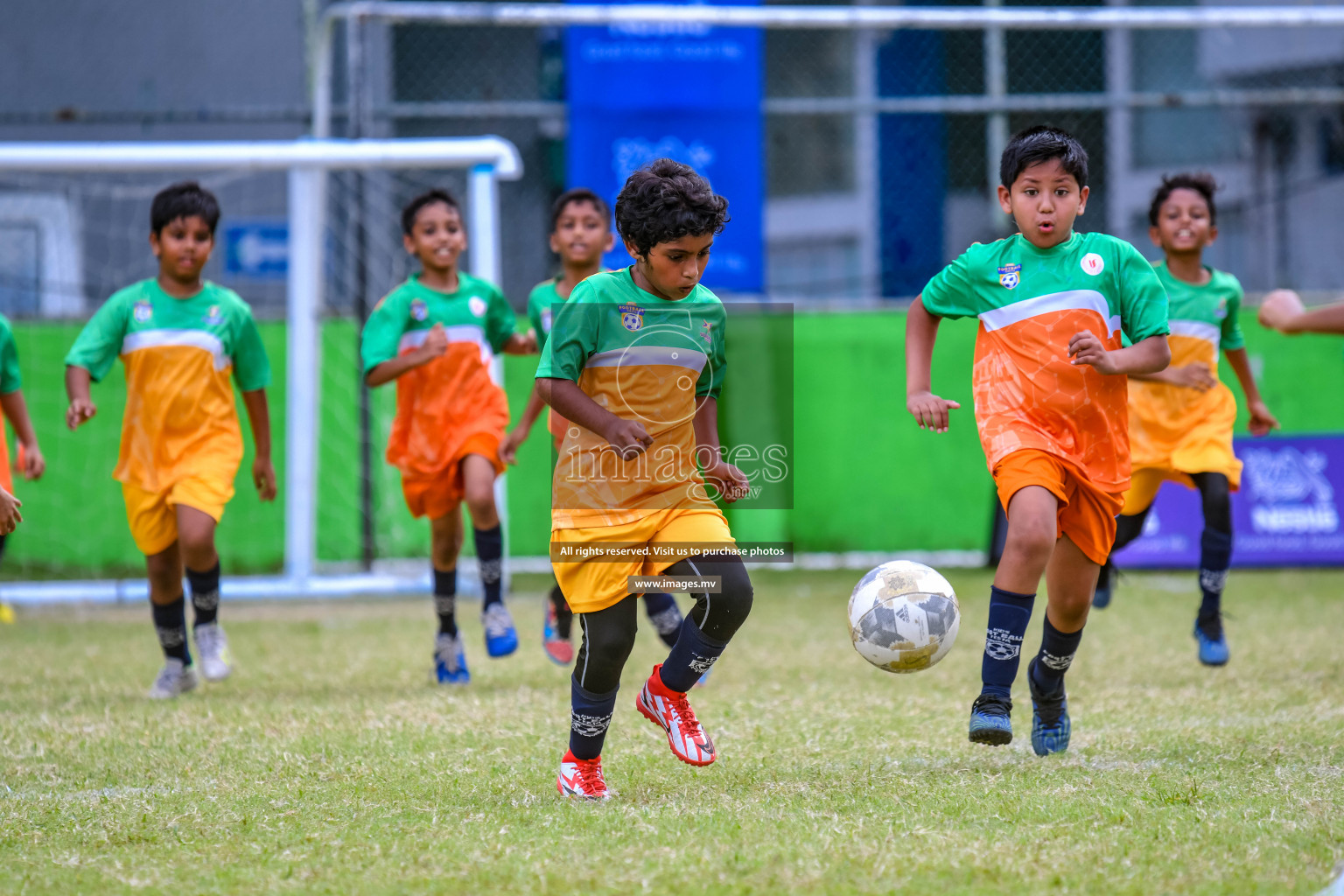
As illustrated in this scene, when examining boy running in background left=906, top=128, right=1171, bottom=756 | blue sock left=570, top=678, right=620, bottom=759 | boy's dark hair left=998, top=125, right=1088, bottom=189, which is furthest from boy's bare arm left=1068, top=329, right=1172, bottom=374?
blue sock left=570, top=678, right=620, bottom=759

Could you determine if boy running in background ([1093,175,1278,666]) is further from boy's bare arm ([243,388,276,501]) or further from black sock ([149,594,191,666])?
black sock ([149,594,191,666])

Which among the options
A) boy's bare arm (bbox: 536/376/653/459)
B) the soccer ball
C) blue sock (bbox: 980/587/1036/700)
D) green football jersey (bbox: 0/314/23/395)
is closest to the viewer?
boy's bare arm (bbox: 536/376/653/459)

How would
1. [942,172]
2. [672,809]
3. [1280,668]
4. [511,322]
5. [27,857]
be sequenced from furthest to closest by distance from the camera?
[942,172] < [511,322] < [1280,668] < [672,809] < [27,857]

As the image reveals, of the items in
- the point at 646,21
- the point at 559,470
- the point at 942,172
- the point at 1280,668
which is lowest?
the point at 1280,668

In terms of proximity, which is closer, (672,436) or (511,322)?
(672,436)

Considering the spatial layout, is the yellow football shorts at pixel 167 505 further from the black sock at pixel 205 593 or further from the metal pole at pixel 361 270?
the metal pole at pixel 361 270

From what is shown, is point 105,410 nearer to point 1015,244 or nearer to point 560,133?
point 560,133

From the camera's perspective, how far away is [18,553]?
364 inches

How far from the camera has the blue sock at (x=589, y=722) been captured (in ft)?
11.3

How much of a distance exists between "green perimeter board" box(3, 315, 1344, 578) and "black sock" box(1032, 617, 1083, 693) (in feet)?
17.4

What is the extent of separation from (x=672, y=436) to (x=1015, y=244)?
1176 millimetres

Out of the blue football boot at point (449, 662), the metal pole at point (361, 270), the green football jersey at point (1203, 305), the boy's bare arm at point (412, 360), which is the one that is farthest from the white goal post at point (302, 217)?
the green football jersey at point (1203, 305)

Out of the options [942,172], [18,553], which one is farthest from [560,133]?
[18,553]

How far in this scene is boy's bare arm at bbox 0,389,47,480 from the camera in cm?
531
